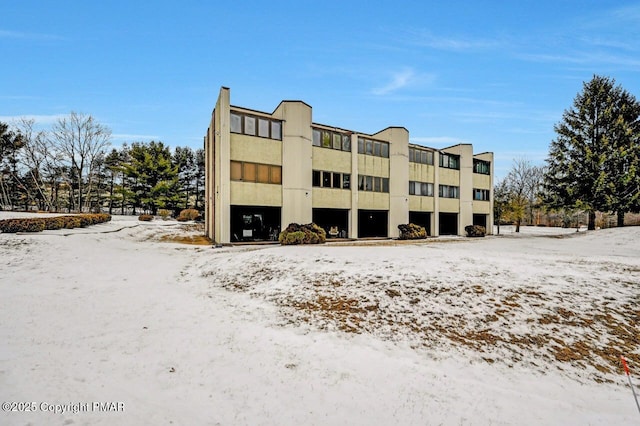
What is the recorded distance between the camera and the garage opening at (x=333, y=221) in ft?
89.8

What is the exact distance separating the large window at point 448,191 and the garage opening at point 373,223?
343 inches

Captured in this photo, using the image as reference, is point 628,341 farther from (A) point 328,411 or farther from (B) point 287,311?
(B) point 287,311

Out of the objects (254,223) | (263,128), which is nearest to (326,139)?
(263,128)

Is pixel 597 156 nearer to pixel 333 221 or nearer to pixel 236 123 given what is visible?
pixel 333 221

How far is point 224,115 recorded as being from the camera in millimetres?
21062

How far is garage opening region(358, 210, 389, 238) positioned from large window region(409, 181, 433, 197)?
432cm

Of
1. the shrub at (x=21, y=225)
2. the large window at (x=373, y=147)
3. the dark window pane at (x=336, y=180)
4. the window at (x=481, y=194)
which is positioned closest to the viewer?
the shrub at (x=21, y=225)

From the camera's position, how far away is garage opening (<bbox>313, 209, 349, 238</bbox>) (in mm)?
27359

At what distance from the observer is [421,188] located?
109 ft

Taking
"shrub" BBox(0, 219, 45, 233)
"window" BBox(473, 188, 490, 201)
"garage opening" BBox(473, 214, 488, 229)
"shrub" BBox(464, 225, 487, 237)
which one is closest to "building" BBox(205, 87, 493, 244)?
"shrub" BBox(464, 225, 487, 237)

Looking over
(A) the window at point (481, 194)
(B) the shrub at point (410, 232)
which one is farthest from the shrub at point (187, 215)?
(A) the window at point (481, 194)

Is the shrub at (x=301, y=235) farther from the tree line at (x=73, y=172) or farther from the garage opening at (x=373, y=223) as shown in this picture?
the tree line at (x=73, y=172)

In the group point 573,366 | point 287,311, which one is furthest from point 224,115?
point 573,366

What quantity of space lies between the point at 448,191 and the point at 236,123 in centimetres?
2534
